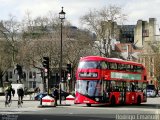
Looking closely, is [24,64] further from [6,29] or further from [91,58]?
[91,58]

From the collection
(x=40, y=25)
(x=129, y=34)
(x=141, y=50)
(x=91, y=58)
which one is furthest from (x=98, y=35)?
(x=129, y=34)

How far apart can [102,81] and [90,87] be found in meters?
1.08

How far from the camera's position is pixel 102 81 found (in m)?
42.4

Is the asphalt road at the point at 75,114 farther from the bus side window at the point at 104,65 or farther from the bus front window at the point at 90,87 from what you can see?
the bus side window at the point at 104,65

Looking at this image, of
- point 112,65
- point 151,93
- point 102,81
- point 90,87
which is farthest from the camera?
point 151,93

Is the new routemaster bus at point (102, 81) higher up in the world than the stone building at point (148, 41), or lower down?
lower down

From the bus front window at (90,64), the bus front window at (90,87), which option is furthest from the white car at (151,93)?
the bus front window at (90,64)

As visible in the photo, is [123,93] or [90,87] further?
[123,93]

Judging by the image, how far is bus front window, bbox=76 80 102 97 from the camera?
4238 centimetres

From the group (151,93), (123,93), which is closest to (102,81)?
(123,93)

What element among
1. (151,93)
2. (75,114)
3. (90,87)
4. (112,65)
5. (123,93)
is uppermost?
(112,65)

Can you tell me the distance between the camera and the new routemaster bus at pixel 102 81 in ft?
138

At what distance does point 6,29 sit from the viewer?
9500 centimetres

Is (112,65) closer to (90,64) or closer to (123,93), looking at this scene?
(90,64)
